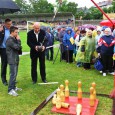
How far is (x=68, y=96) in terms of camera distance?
6.47 meters

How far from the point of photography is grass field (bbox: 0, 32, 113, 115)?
6002mm

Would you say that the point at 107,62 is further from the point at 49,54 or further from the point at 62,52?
the point at 49,54

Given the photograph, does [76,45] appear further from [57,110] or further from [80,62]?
[57,110]

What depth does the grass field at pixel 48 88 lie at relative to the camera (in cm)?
600

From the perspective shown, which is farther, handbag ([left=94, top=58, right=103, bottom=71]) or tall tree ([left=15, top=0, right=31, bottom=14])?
tall tree ([left=15, top=0, right=31, bottom=14])

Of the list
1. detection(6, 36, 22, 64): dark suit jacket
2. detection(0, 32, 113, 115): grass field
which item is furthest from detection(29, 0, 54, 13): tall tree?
detection(6, 36, 22, 64): dark suit jacket

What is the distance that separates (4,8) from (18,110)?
10.8ft

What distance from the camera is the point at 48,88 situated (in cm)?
766

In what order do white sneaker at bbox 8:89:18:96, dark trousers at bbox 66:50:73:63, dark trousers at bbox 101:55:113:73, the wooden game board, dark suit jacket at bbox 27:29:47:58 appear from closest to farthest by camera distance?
the wooden game board
white sneaker at bbox 8:89:18:96
dark suit jacket at bbox 27:29:47:58
dark trousers at bbox 101:55:113:73
dark trousers at bbox 66:50:73:63

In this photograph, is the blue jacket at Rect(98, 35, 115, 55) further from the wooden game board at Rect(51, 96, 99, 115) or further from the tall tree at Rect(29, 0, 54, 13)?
the tall tree at Rect(29, 0, 54, 13)

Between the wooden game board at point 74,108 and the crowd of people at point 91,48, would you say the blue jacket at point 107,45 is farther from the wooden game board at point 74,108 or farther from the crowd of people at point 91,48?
the wooden game board at point 74,108

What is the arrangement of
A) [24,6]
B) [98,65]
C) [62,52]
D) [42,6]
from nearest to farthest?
[98,65] < [62,52] < [42,6] < [24,6]

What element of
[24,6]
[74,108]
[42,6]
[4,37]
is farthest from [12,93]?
[24,6]

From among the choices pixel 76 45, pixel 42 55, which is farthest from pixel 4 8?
pixel 76 45
